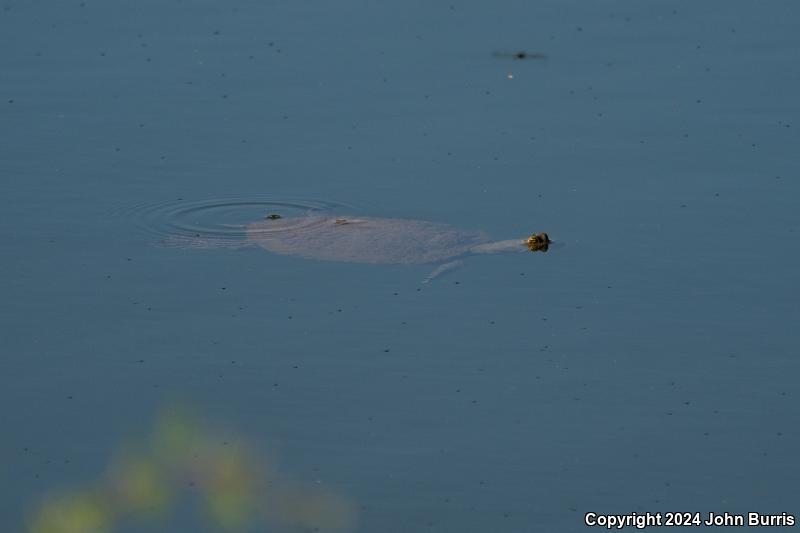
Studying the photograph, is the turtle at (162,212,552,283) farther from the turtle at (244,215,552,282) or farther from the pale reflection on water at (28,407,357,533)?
the pale reflection on water at (28,407,357,533)

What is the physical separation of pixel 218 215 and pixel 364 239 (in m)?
1.68

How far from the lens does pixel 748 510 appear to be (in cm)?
1024

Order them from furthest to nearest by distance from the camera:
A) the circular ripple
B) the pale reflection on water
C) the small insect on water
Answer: the small insect on water, the circular ripple, the pale reflection on water

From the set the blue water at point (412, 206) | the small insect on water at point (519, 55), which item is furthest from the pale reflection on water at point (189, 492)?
the small insect on water at point (519, 55)

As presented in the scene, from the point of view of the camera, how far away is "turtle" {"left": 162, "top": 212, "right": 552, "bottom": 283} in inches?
562

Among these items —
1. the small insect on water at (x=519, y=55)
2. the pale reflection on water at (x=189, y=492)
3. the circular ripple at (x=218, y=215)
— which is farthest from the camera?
the small insect on water at (x=519, y=55)

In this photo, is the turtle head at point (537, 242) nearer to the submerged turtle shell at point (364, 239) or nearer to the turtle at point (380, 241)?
the turtle at point (380, 241)

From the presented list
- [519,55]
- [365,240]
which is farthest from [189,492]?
[519,55]

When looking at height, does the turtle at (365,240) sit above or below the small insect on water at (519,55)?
below

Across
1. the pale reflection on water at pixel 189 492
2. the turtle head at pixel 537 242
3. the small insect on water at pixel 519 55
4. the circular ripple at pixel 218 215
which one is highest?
the small insect on water at pixel 519 55

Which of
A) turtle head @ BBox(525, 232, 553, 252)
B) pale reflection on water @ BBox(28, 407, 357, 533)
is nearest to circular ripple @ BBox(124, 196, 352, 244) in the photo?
turtle head @ BBox(525, 232, 553, 252)

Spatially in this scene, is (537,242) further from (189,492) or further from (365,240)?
(189,492)

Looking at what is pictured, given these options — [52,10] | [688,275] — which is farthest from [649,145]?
[52,10]

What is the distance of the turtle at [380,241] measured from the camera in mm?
14273
